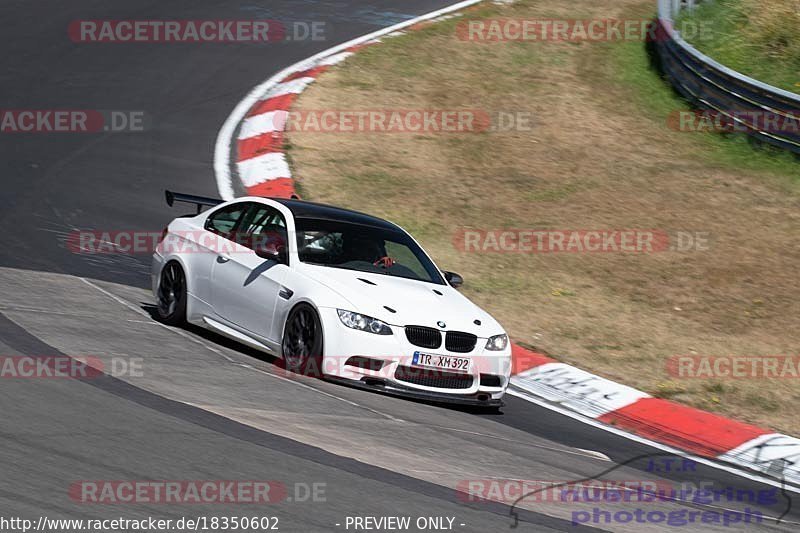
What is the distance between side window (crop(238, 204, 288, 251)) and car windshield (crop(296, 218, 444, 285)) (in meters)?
0.19

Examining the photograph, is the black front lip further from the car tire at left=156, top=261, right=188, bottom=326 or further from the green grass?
the green grass

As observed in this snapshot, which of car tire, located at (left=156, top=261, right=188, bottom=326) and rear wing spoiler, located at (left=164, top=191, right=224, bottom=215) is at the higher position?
rear wing spoiler, located at (left=164, top=191, right=224, bottom=215)

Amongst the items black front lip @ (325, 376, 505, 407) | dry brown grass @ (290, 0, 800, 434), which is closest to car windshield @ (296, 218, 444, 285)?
black front lip @ (325, 376, 505, 407)

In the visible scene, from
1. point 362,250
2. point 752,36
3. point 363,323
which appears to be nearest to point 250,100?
point 362,250

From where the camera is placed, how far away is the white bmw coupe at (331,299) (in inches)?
355

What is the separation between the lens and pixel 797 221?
598 inches

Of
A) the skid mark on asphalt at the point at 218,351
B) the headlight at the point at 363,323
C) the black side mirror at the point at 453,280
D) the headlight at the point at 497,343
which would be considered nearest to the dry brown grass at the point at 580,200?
the black side mirror at the point at 453,280

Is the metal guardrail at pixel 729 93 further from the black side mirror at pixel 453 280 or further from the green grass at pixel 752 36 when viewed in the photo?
the black side mirror at pixel 453 280

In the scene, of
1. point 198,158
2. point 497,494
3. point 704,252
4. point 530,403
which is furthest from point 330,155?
point 497,494

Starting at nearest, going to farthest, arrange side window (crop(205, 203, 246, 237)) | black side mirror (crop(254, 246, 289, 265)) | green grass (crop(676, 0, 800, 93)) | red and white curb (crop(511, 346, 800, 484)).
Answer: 1. red and white curb (crop(511, 346, 800, 484))
2. black side mirror (crop(254, 246, 289, 265))
3. side window (crop(205, 203, 246, 237))
4. green grass (crop(676, 0, 800, 93))

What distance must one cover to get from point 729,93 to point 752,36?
295 cm

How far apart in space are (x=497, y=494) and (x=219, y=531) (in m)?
1.90

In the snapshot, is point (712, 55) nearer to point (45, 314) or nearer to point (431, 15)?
point (431, 15)

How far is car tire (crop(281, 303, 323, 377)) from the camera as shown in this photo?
905 cm
